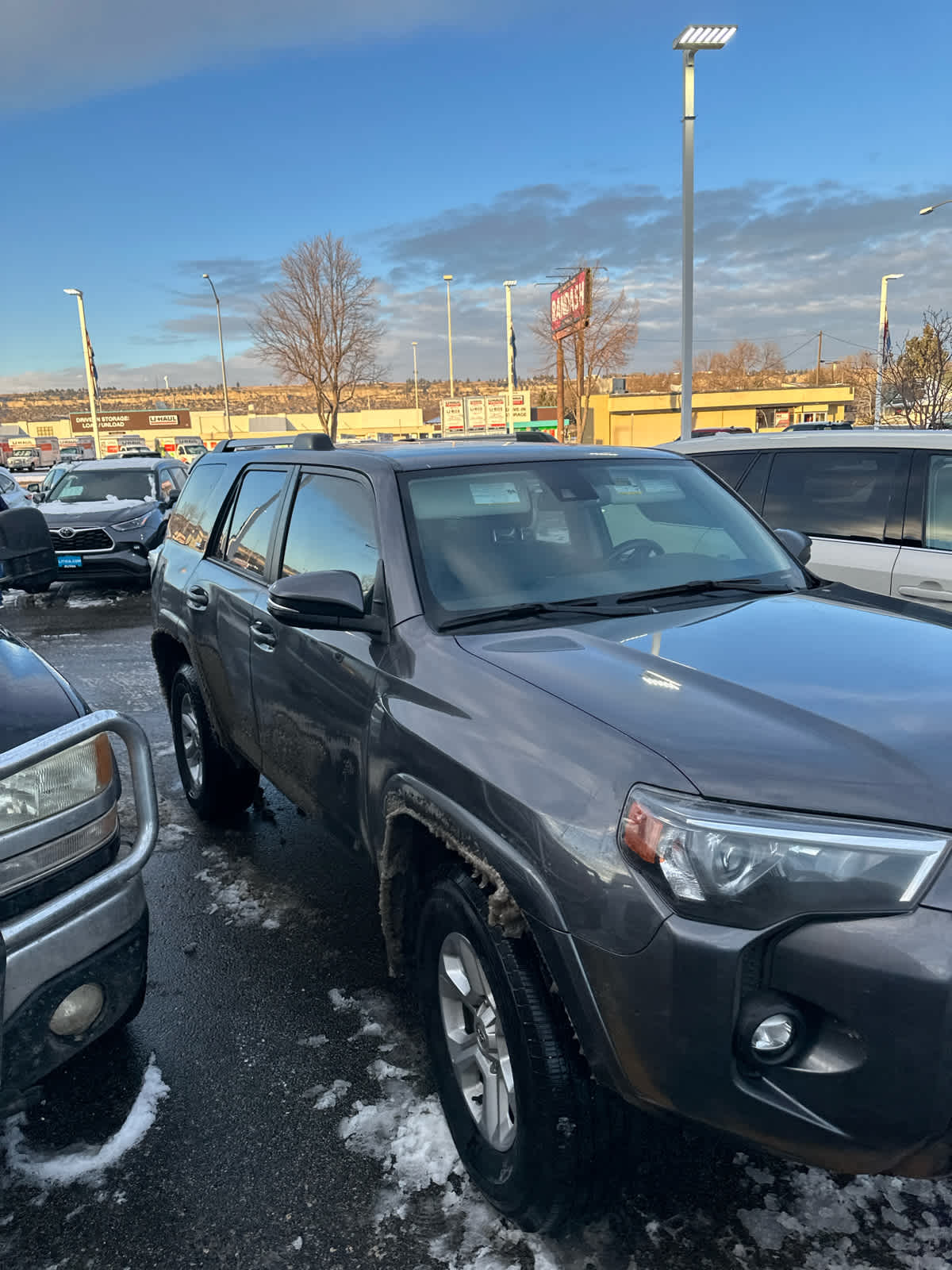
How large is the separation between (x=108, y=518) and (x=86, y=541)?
445mm

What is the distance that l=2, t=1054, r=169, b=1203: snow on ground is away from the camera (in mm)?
2381

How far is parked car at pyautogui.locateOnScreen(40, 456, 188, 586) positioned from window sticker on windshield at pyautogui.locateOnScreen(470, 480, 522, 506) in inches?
394

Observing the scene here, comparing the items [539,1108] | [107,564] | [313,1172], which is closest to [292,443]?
[313,1172]

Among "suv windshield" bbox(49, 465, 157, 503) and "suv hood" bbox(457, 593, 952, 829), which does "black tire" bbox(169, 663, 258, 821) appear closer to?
"suv hood" bbox(457, 593, 952, 829)

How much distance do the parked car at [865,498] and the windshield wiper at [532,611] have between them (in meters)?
2.90

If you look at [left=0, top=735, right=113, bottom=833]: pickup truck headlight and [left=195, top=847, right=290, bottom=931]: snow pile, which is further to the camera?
[left=195, top=847, right=290, bottom=931]: snow pile

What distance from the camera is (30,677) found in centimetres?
247

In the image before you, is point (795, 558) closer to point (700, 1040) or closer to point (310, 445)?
point (310, 445)

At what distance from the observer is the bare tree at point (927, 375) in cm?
1859

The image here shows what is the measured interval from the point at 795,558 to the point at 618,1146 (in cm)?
222

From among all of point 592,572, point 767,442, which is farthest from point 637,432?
point 592,572

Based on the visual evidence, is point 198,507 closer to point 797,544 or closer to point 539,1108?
point 797,544

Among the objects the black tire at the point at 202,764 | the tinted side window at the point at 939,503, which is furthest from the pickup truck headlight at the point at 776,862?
the tinted side window at the point at 939,503

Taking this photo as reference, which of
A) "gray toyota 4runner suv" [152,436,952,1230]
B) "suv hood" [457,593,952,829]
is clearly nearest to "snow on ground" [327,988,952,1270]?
"gray toyota 4runner suv" [152,436,952,1230]
